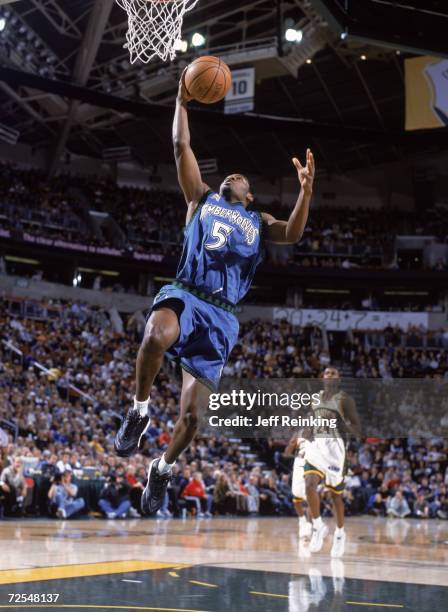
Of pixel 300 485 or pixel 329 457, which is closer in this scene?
pixel 329 457

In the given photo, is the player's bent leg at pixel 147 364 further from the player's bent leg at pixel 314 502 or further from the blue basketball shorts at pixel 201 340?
the player's bent leg at pixel 314 502

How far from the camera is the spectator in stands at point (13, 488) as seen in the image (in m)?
15.6

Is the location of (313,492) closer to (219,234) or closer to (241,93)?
(219,234)

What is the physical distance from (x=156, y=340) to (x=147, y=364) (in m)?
0.19

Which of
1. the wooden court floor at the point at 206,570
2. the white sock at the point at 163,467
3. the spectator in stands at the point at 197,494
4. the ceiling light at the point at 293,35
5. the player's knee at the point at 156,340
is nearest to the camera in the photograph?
the player's knee at the point at 156,340

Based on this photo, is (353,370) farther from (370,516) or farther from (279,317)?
(370,516)

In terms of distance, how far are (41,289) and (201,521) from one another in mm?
17217

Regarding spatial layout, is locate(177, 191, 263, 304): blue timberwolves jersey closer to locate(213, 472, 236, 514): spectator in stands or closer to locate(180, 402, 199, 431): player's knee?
locate(180, 402, 199, 431): player's knee

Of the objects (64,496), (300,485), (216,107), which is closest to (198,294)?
(300,485)

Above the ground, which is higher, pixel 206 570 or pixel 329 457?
pixel 329 457

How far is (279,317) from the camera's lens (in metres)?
36.0

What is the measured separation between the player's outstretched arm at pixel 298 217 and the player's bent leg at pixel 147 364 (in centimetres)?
115

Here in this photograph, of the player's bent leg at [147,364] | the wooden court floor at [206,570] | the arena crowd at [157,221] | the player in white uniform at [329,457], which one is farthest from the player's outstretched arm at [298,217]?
the arena crowd at [157,221]

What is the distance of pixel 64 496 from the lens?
53.5ft
